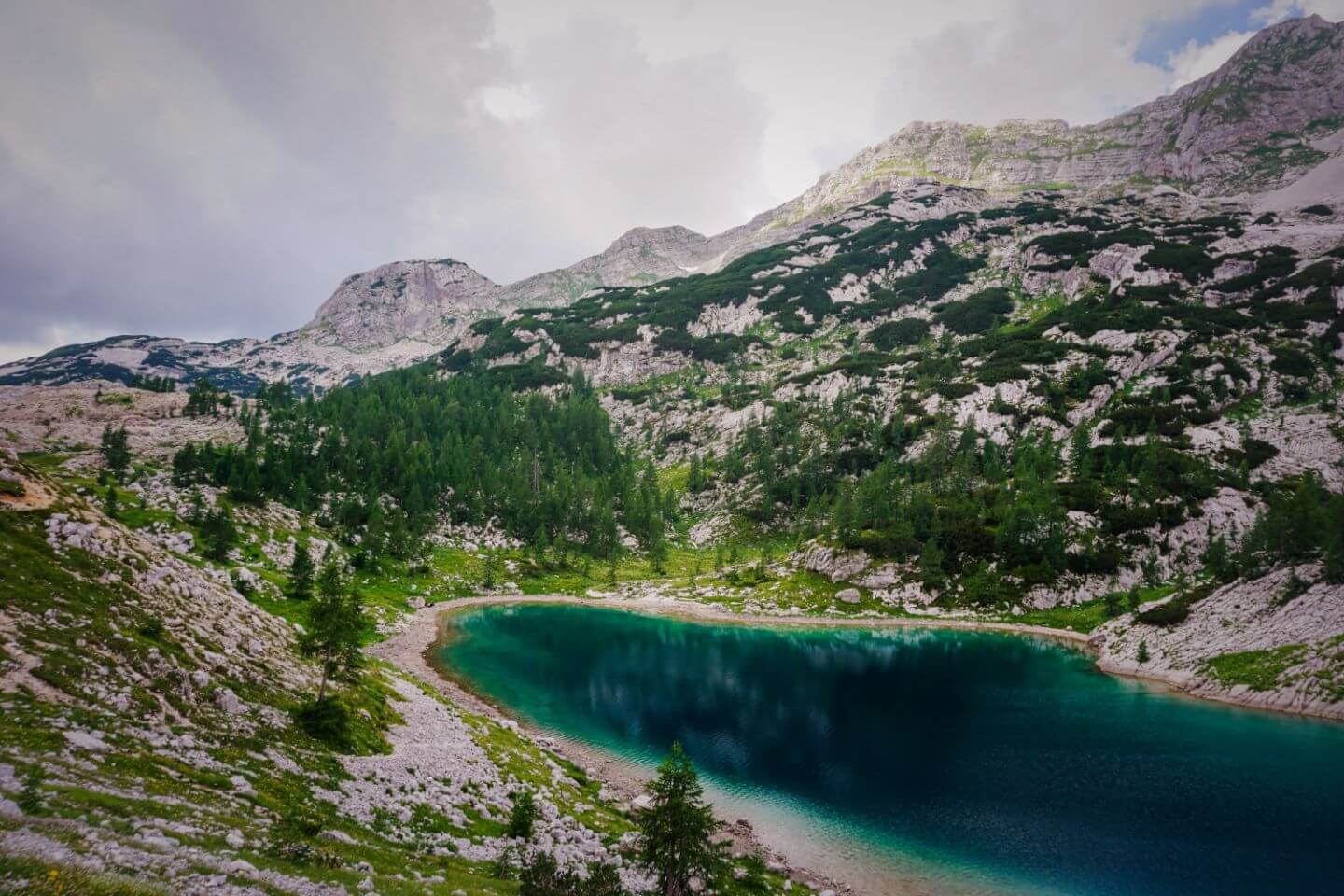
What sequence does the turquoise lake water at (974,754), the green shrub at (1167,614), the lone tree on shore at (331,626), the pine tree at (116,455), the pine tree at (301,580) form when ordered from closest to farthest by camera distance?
the lone tree on shore at (331,626)
the turquoise lake water at (974,754)
the pine tree at (301,580)
the green shrub at (1167,614)
the pine tree at (116,455)

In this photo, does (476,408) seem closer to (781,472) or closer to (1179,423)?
(781,472)


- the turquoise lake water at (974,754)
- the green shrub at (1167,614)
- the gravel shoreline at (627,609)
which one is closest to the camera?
the gravel shoreline at (627,609)

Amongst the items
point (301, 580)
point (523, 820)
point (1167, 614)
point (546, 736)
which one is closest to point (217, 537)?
point (301, 580)

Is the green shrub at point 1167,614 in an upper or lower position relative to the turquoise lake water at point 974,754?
upper

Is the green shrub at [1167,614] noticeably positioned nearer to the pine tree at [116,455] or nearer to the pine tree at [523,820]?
the pine tree at [523,820]

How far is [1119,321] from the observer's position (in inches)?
6358

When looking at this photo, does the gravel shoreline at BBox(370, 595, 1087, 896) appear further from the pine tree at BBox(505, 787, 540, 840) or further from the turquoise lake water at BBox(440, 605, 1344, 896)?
the pine tree at BBox(505, 787, 540, 840)

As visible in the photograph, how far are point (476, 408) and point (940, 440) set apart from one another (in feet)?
479

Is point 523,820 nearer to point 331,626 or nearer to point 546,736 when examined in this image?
point 331,626

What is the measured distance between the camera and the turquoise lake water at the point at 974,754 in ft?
101

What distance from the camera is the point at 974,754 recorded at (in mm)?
43969

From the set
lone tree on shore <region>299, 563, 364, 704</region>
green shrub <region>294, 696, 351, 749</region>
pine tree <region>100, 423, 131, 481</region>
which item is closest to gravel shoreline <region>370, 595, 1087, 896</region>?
green shrub <region>294, 696, 351, 749</region>

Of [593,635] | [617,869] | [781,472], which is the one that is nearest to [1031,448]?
[781,472]

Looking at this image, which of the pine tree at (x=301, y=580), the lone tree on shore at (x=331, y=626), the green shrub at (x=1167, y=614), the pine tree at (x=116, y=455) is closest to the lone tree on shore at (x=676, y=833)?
the lone tree on shore at (x=331, y=626)
